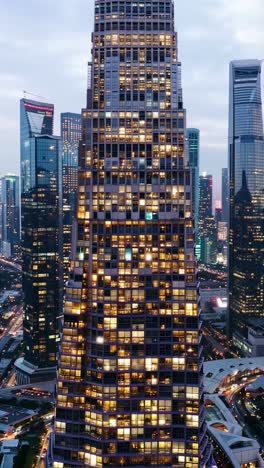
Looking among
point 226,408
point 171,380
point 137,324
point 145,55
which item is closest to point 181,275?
point 137,324

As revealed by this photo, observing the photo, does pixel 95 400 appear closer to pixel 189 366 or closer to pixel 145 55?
pixel 189 366

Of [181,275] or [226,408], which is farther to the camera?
[226,408]

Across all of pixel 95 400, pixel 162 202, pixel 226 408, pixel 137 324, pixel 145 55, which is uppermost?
pixel 145 55

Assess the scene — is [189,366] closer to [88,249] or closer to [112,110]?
[88,249]

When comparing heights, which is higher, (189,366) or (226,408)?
(189,366)

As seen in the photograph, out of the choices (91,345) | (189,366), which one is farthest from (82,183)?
(189,366)

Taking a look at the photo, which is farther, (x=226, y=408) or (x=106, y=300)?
(x=226, y=408)
